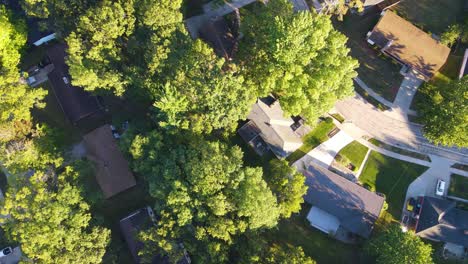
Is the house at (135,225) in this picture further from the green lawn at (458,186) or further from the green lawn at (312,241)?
the green lawn at (458,186)

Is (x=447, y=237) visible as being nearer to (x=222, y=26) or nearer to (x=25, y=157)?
(x=222, y=26)

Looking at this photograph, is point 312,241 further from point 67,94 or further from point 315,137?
point 67,94

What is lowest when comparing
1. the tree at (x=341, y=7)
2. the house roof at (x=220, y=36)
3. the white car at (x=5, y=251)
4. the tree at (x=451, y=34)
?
the tree at (x=451, y=34)

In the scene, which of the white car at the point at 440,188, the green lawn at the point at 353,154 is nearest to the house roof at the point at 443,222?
the white car at the point at 440,188

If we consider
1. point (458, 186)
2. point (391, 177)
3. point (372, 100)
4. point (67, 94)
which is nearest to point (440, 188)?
point (458, 186)

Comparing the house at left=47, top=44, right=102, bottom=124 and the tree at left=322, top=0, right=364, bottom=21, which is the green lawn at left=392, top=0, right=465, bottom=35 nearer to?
the tree at left=322, top=0, right=364, bottom=21

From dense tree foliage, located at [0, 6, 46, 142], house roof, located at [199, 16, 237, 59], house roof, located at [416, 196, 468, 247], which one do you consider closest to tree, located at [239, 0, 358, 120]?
house roof, located at [199, 16, 237, 59]

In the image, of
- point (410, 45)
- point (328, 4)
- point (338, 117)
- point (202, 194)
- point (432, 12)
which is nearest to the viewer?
point (202, 194)
